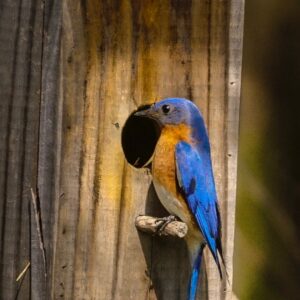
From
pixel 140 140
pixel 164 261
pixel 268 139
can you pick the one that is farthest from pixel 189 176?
pixel 268 139

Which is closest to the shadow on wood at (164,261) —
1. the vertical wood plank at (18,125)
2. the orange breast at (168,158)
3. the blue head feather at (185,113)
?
the orange breast at (168,158)

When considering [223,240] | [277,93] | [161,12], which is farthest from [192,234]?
[277,93]

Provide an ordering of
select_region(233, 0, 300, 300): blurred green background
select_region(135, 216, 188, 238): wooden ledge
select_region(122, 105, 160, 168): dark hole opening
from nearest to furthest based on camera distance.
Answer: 1. select_region(135, 216, 188, 238): wooden ledge
2. select_region(122, 105, 160, 168): dark hole opening
3. select_region(233, 0, 300, 300): blurred green background

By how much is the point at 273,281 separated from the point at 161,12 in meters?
2.28

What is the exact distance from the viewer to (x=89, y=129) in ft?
13.5

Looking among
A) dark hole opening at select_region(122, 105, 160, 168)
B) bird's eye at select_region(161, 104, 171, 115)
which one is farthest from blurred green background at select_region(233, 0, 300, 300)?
bird's eye at select_region(161, 104, 171, 115)

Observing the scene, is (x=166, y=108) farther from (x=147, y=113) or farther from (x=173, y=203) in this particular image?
(x=173, y=203)

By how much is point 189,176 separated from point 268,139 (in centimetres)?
201

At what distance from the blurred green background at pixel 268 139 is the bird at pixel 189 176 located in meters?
1.85

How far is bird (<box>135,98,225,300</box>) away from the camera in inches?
161

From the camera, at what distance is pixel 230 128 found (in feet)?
14.2

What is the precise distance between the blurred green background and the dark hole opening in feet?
4.87

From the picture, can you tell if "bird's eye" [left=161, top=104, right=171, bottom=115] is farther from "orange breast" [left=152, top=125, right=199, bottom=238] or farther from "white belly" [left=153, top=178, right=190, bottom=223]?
"white belly" [left=153, top=178, right=190, bottom=223]

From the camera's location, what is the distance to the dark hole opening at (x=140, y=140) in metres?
4.52
